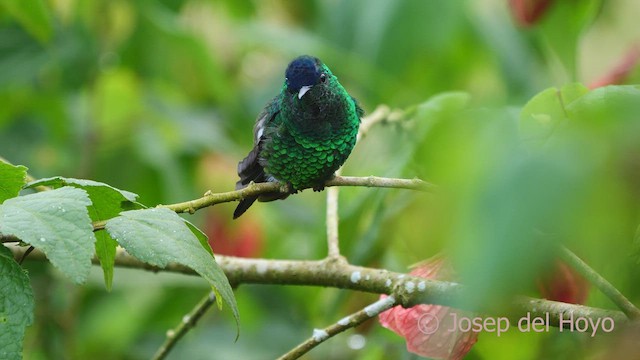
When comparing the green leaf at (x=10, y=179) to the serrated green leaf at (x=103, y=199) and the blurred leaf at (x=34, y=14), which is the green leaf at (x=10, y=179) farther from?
the blurred leaf at (x=34, y=14)

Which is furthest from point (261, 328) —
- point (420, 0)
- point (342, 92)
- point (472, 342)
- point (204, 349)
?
point (472, 342)

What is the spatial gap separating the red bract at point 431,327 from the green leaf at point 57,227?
48 cm

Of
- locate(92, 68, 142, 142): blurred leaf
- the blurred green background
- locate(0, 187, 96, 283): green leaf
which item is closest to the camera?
locate(0, 187, 96, 283): green leaf

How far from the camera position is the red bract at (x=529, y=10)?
149 cm

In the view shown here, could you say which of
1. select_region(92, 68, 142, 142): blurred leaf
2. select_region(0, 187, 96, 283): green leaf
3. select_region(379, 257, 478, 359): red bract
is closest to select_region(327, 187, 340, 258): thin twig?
select_region(379, 257, 478, 359): red bract

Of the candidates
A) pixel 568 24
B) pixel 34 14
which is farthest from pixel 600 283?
pixel 34 14

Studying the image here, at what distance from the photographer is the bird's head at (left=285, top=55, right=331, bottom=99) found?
1.32 metres

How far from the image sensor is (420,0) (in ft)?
7.69

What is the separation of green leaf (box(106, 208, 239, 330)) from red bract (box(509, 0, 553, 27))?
0.86 meters

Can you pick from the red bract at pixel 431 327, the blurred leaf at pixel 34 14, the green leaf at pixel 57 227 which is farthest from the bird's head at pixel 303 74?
the blurred leaf at pixel 34 14

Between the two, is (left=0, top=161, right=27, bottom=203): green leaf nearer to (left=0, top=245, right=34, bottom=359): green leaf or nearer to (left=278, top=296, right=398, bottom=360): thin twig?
(left=0, top=245, right=34, bottom=359): green leaf

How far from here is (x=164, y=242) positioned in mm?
813

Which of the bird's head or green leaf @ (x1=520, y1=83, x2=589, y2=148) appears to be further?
the bird's head

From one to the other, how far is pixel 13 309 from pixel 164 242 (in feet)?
0.49
